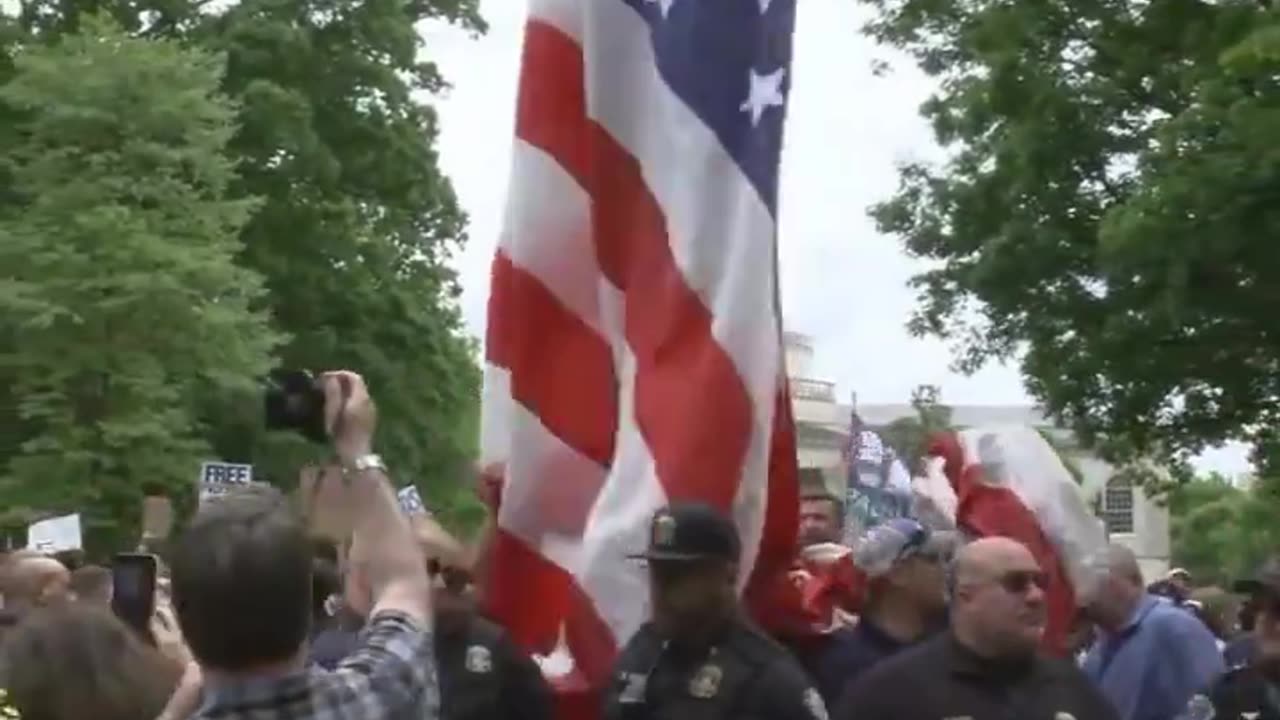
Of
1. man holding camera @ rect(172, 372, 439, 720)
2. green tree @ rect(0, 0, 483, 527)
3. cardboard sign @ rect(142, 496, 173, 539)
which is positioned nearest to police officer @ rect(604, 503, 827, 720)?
man holding camera @ rect(172, 372, 439, 720)

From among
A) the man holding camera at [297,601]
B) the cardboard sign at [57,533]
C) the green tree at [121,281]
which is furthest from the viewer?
the green tree at [121,281]

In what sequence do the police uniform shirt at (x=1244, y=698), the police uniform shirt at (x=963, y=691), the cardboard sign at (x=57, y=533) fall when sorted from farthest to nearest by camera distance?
1. the cardboard sign at (x=57, y=533)
2. the police uniform shirt at (x=1244, y=698)
3. the police uniform shirt at (x=963, y=691)

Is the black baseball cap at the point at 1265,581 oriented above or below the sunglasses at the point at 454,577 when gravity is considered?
above

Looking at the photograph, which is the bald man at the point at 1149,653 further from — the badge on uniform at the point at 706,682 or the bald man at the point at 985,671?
the badge on uniform at the point at 706,682

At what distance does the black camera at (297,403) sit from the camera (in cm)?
402

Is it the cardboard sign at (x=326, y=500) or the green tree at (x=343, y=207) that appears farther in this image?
the green tree at (x=343, y=207)

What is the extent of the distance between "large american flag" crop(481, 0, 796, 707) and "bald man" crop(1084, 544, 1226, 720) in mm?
3103

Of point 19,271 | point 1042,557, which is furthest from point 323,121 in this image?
point 1042,557

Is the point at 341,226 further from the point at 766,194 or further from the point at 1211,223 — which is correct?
the point at 766,194

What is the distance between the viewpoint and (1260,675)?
793 cm

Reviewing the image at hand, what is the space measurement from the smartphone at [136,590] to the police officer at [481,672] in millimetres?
2172

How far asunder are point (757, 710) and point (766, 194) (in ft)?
4.96

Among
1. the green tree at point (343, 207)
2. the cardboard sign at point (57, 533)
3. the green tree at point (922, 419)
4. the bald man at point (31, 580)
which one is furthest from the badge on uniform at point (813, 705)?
the green tree at point (922, 419)

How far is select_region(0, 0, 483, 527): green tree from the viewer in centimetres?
4256
